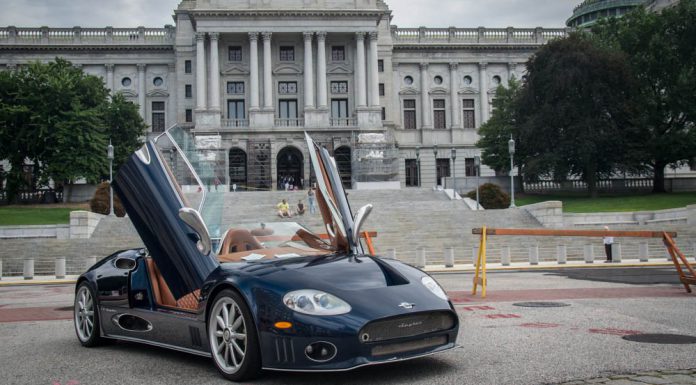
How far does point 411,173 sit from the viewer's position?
7338cm

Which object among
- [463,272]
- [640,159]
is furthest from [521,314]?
[640,159]

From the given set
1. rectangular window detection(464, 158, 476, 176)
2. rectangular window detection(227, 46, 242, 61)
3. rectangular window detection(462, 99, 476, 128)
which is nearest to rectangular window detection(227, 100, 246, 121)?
rectangular window detection(227, 46, 242, 61)

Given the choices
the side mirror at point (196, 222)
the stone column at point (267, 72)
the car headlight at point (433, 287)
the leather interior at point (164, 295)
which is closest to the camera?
the car headlight at point (433, 287)

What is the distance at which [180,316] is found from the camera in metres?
6.89

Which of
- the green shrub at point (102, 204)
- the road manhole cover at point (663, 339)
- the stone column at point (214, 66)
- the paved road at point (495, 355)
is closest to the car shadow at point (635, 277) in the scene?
the paved road at point (495, 355)

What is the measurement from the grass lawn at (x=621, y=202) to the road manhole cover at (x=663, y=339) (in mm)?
34894

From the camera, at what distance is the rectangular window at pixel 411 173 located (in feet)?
240

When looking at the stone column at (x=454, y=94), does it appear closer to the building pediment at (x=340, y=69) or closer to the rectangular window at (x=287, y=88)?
the building pediment at (x=340, y=69)

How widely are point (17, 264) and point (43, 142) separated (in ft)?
77.7

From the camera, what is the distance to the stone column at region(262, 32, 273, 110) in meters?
65.0

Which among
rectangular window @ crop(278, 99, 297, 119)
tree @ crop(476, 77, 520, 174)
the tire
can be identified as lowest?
the tire

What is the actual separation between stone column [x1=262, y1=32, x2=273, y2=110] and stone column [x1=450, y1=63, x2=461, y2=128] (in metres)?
19.5

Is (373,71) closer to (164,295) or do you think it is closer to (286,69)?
(286,69)

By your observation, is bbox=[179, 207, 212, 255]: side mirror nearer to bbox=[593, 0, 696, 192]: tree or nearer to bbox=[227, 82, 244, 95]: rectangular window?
bbox=[593, 0, 696, 192]: tree
